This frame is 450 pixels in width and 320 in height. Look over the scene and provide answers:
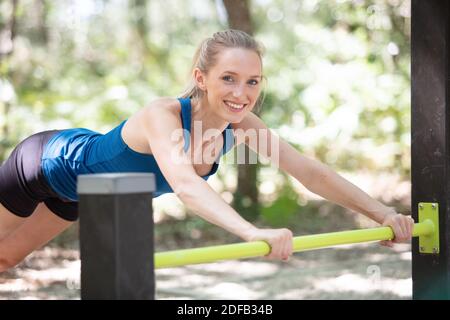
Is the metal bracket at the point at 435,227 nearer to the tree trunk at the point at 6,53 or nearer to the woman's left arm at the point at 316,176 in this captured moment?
the woman's left arm at the point at 316,176

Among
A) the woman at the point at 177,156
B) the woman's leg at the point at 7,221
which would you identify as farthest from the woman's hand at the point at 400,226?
the woman's leg at the point at 7,221

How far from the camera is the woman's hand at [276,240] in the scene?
1821mm

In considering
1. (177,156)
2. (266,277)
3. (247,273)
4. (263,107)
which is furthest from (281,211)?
(177,156)

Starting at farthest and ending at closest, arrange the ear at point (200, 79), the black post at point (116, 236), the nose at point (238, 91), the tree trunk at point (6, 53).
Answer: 1. the tree trunk at point (6, 53)
2. the ear at point (200, 79)
3. the nose at point (238, 91)
4. the black post at point (116, 236)

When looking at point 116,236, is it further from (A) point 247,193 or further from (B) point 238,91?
(A) point 247,193

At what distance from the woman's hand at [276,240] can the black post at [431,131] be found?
959 mm

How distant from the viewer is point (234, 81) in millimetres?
2373

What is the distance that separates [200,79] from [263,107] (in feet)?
16.1

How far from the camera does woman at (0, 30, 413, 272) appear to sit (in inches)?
87.8

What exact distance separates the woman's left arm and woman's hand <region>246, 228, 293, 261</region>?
78 cm

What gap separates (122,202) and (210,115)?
1014mm
